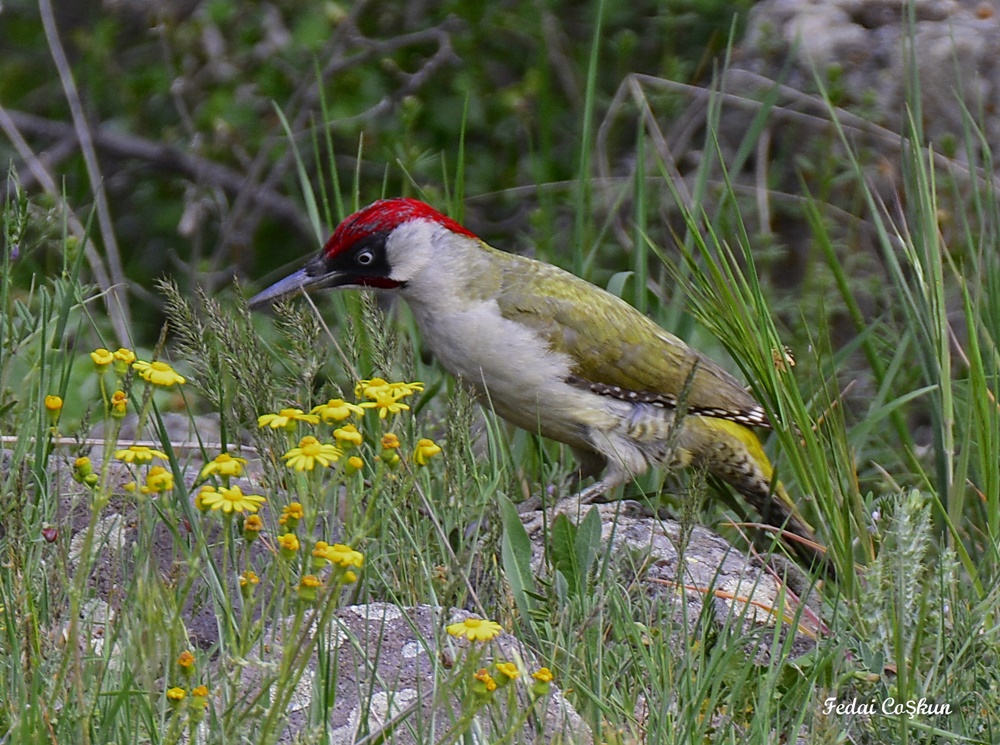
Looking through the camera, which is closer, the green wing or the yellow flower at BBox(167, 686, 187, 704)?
the yellow flower at BBox(167, 686, 187, 704)

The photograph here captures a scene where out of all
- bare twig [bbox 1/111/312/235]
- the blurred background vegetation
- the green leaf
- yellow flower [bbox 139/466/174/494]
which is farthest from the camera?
bare twig [bbox 1/111/312/235]

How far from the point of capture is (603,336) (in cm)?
400

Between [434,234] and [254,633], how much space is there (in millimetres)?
Answer: 2367

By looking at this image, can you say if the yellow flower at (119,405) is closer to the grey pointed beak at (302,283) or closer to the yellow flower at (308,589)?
the yellow flower at (308,589)

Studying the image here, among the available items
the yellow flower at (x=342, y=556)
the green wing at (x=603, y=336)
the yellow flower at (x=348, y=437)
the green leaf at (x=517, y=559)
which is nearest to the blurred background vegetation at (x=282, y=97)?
the green wing at (x=603, y=336)

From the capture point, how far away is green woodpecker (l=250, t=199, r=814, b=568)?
3891 millimetres

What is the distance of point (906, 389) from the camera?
170 inches

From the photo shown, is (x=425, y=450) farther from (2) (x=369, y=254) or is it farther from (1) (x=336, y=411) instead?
(2) (x=369, y=254)

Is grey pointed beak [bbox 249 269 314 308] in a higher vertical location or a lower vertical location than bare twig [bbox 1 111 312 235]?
higher

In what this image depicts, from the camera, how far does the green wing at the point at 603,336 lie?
3967 mm

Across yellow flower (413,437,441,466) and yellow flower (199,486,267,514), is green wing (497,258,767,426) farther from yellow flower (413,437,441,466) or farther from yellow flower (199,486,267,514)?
yellow flower (199,486,267,514)

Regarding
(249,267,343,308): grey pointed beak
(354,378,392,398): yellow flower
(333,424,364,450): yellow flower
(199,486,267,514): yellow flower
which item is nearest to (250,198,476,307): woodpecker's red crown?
(249,267,343,308): grey pointed beak

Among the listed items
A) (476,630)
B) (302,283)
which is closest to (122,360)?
(476,630)

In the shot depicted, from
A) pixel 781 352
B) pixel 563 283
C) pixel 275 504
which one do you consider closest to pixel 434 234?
pixel 563 283
